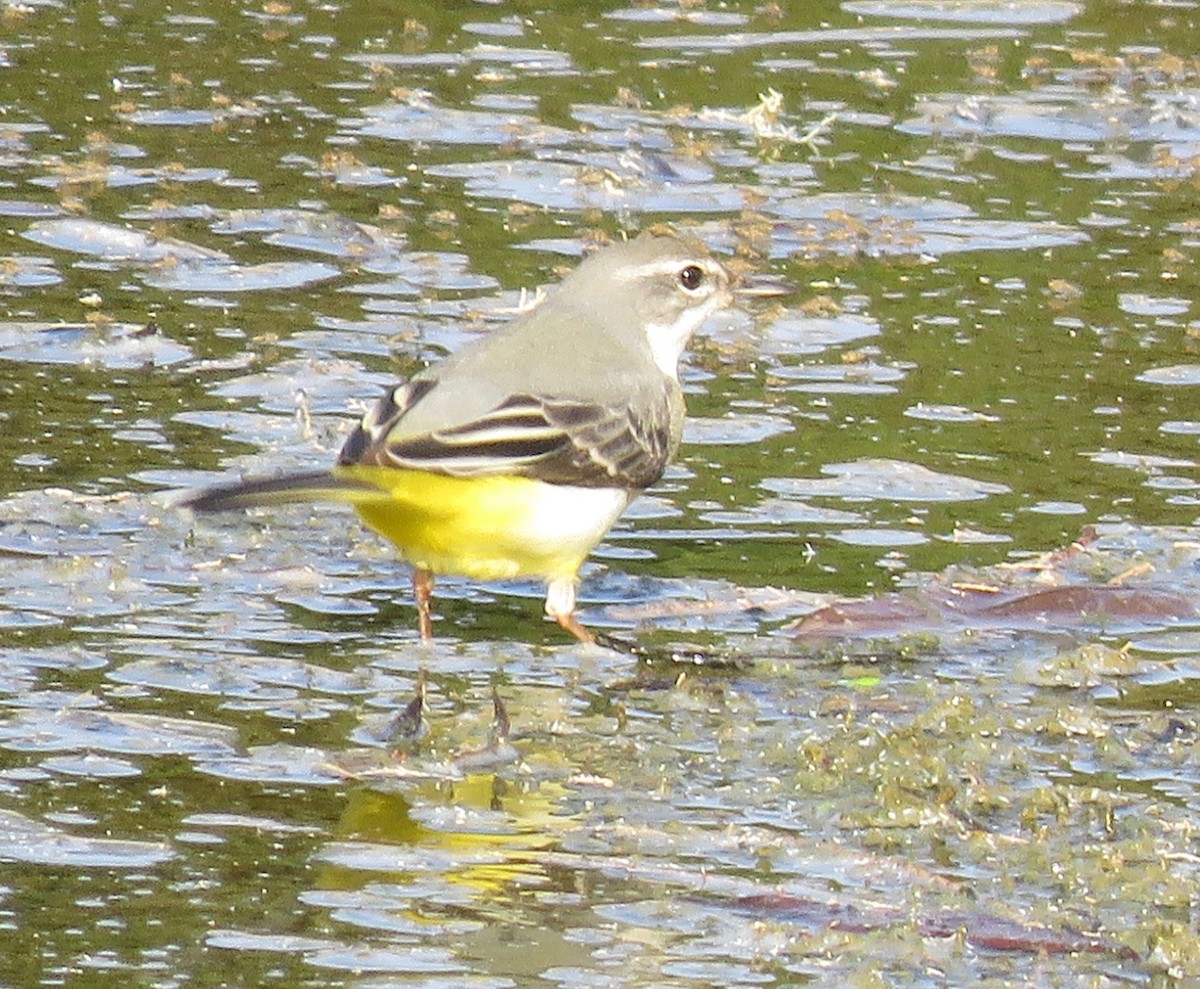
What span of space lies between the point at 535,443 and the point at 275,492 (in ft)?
2.91

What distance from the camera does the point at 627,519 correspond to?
8.75 meters

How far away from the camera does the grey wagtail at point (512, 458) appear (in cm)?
703

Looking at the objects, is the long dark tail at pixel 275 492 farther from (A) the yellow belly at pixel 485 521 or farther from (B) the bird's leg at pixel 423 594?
(B) the bird's leg at pixel 423 594

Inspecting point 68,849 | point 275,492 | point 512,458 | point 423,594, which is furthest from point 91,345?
point 68,849

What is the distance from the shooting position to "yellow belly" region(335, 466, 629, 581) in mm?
7125

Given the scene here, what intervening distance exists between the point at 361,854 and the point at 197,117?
7.13 m

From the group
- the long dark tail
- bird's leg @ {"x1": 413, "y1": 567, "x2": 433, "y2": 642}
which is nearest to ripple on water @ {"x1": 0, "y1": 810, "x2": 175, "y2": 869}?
the long dark tail

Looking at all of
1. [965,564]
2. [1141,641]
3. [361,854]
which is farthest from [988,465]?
[361,854]

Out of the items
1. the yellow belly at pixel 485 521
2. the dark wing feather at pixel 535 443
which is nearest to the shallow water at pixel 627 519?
the yellow belly at pixel 485 521

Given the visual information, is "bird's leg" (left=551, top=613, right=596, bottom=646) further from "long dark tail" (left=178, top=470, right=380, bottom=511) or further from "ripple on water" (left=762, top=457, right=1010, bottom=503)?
"ripple on water" (left=762, top=457, right=1010, bottom=503)

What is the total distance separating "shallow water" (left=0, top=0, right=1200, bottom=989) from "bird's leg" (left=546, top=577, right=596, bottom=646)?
0.36 ft

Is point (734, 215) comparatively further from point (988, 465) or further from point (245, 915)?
point (245, 915)

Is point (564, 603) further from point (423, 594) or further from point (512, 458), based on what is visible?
point (512, 458)

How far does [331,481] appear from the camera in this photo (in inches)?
273
